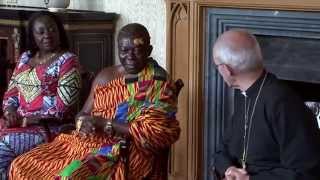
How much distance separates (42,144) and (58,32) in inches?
23.8

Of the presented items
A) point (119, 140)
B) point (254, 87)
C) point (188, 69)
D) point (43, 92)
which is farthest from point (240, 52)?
point (43, 92)

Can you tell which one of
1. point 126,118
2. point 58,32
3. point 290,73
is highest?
point 58,32

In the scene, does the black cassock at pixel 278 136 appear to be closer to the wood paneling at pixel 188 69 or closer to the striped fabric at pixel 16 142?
the wood paneling at pixel 188 69

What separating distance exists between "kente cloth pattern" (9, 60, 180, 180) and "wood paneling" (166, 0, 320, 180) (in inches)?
22.9

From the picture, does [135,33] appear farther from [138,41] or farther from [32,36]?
[32,36]

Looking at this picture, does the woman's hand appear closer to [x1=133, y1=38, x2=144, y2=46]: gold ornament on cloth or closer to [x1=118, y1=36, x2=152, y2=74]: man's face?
[x1=118, y1=36, x2=152, y2=74]: man's face

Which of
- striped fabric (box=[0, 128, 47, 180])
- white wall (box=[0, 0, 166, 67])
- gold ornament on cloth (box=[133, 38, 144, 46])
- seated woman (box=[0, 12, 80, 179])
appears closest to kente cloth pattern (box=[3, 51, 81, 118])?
seated woman (box=[0, 12, 80, 179])

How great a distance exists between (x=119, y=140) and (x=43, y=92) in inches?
25.6

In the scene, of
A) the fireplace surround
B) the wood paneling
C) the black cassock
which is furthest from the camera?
the wood paneling

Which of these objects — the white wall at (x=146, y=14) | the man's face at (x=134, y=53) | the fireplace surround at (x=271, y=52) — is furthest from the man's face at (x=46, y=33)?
the fireplace surround at (x=271, y=52)

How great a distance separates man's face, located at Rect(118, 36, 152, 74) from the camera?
2.74 meters

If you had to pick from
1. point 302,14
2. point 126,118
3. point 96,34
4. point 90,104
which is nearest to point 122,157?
point 126,118

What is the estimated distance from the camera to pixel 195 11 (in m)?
3.30

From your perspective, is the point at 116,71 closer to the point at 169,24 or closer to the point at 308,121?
the point at 169,24
